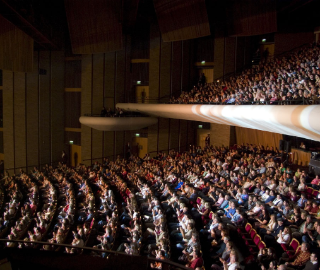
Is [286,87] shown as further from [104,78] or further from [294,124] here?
[104,78]

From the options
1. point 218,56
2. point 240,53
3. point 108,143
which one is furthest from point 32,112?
point 240,53

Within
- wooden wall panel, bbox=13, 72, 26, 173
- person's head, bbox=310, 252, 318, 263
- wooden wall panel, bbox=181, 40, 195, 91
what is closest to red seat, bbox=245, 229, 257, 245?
person's head, bbox=310, 252, 318, 263

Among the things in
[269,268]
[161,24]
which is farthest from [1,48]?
[269,268]

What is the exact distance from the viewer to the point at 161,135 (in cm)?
1212

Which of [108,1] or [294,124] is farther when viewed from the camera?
[108,1]

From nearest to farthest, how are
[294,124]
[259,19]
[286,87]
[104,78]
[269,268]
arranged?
[269,268] → [294,124] → [286,87] → [259,19] → [104,78]

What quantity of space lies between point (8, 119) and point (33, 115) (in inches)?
35.5

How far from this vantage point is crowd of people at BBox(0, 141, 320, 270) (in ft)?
11.2

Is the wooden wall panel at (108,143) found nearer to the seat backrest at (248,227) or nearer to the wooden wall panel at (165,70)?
the wooden wall panel at (165,70)

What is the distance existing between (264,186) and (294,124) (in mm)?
1100

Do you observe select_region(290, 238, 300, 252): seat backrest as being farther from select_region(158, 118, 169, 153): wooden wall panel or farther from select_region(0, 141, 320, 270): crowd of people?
select_region(158, 118, 169, 153): wooden wall panel

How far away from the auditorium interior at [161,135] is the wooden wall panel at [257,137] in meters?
0.06

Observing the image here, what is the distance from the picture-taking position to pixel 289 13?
949cm

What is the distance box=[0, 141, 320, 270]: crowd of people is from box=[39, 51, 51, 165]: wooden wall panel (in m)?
4.33
